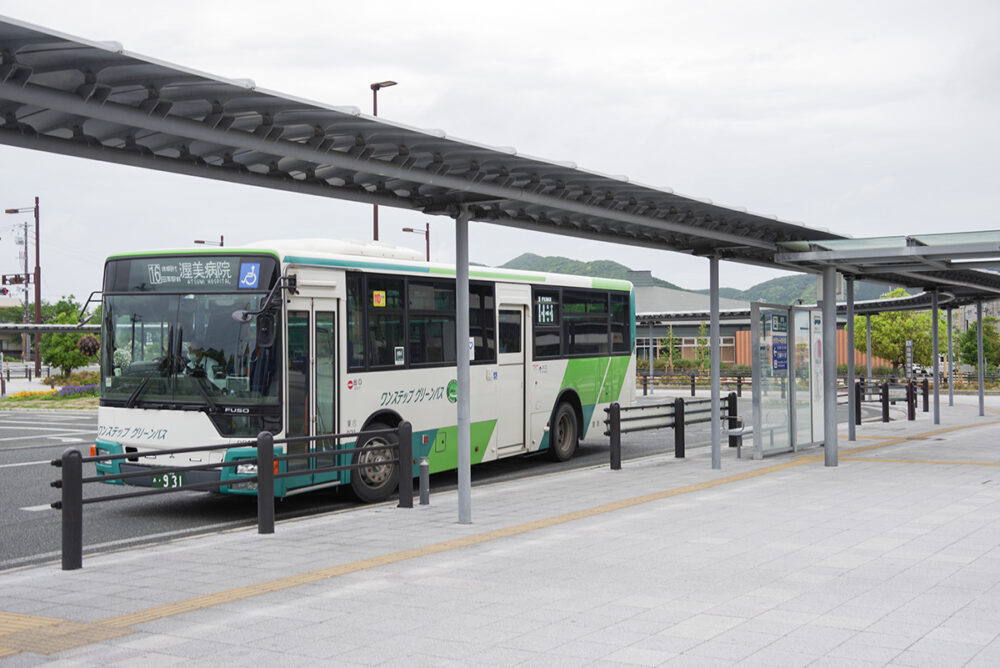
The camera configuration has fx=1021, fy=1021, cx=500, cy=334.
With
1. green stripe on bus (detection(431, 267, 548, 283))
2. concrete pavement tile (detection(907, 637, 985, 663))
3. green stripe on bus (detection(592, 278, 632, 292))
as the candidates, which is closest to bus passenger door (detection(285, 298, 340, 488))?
green stripe on bus (detection(431, 267, 548, 283))

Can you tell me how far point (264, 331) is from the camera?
34.7ft

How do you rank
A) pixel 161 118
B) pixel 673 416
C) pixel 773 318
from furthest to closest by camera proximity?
pixel 673 416, pixel 773 318, pixel 161 118

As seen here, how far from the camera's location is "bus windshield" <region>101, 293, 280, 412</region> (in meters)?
10.6

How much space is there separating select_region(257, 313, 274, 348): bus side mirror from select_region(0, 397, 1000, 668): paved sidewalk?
1857 mm

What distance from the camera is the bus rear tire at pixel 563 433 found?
16141 mm

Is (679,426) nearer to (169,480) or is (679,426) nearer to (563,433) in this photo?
(563,433)

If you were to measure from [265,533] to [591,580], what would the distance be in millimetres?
3574

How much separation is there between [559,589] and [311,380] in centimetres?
492

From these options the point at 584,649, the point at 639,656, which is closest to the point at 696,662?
the point at 639,656

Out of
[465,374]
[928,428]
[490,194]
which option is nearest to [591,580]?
[465,374]

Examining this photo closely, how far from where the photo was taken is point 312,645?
5.75 meters

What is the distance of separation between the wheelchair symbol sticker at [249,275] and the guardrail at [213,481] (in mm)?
1798

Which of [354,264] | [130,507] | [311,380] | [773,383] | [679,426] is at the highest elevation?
[354,264]

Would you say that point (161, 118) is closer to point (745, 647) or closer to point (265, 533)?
point (265, 533)
